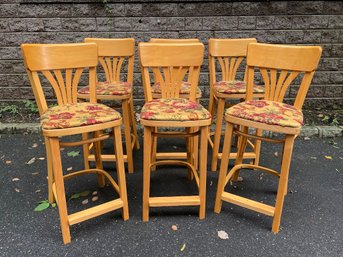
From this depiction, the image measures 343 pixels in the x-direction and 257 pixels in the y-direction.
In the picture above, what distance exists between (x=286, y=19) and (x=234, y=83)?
1.52 meters

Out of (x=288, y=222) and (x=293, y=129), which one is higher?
(x=293, y=129)

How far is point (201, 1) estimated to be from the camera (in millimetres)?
3752

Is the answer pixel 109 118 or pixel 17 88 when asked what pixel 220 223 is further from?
pixel 17 88

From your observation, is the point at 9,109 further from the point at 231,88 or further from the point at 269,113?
the point at 269,113

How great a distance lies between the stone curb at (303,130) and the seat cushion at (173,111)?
5.39 ft

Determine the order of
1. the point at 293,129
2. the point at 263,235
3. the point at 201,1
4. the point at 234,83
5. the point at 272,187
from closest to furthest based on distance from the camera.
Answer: the point at 293,129
the point at 263,235
the point at 272,187
the point at 234,83
the point at 201,1

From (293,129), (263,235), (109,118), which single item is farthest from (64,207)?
(293,129)

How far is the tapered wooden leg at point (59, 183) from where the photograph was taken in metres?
1.89

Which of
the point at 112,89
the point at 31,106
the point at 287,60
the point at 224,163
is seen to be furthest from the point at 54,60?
the point at 31,106

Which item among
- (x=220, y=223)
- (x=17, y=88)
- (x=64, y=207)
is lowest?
(x=220, y=223)

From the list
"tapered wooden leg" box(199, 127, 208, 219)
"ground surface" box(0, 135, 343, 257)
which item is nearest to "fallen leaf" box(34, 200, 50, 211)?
"ground surface" box(0, 135, 343, 257)

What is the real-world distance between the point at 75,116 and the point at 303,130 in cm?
287

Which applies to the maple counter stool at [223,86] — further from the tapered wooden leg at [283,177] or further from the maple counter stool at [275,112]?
the tapered wooden leg at [283,177]

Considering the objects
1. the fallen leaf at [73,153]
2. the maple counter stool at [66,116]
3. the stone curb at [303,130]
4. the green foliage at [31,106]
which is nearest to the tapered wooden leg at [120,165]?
the maple counter stool at [66,116]
